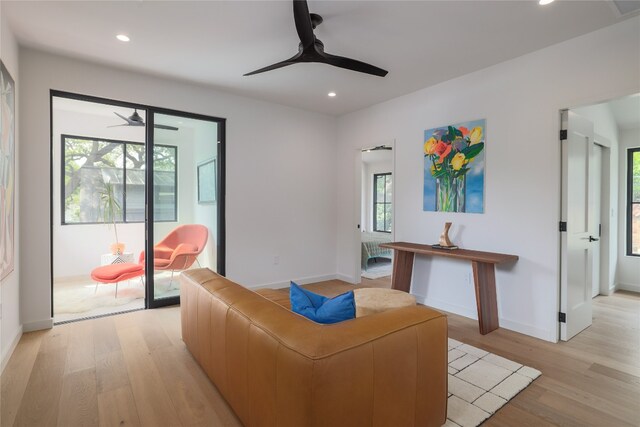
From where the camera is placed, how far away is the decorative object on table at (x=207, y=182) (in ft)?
14.2

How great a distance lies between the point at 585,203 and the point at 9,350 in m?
5.41

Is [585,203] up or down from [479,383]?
up

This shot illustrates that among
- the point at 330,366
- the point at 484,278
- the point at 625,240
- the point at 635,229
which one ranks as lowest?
the point at 484,278

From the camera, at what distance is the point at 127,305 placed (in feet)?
13.1

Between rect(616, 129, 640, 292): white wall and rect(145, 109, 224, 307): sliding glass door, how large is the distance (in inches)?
228

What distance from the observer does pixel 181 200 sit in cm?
416

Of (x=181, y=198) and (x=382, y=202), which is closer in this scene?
(x=181, y=198)

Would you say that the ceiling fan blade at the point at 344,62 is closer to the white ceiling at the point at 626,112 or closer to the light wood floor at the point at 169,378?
the light wood floor at the point at 169,378

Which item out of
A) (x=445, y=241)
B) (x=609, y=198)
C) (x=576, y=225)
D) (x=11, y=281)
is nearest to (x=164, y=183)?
(x=11, y=281)

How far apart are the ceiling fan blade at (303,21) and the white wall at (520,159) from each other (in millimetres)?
2167

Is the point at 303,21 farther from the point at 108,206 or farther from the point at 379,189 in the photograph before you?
the point at 379,189

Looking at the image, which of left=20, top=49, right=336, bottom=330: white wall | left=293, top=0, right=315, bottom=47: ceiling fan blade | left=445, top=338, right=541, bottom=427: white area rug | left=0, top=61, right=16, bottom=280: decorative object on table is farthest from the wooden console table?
left=0, top=61, right=16, bottom=280: decorative object on table

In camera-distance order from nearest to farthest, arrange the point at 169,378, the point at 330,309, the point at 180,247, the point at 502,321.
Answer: the point at 330,309, the point at 169,378, the point at 502,321, the point at 180,247

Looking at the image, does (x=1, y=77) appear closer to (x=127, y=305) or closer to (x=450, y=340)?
(x=127, y=305)
